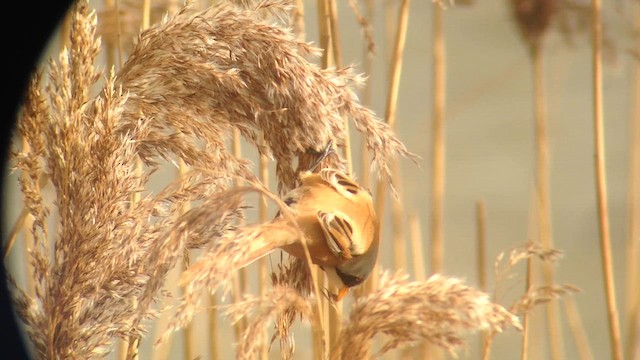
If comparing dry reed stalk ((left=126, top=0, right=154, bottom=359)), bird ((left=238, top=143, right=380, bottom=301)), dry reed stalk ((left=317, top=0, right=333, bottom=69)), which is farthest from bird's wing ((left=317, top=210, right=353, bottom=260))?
dry reed stalk ((left=317, top=0, right=333, bottom=69))

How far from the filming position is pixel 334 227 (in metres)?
0.62

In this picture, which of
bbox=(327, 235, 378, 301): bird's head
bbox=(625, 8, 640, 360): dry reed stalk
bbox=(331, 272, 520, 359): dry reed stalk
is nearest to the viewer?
bbox=(331, 272, 520, 359): dry reed stalk

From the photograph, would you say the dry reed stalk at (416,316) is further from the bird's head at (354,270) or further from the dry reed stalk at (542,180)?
the dry reed stalk at (542,180)

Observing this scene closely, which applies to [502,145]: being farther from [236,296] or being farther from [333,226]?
[333,226]

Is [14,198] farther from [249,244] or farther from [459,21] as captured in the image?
[459,21]

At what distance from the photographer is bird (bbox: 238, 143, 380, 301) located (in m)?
0.62

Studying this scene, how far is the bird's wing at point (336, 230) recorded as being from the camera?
62cm

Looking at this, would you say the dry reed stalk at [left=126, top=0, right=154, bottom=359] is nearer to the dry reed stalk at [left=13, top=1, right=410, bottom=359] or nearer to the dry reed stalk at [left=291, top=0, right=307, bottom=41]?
the dry reed stalk at [left=13, top=1, right=410, bottom=359]

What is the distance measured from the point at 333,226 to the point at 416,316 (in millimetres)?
110

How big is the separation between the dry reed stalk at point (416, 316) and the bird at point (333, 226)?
2.8 inches

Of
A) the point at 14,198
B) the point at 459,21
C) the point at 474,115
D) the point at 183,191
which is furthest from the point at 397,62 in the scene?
the point at 474,115

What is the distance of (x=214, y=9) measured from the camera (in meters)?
0.68

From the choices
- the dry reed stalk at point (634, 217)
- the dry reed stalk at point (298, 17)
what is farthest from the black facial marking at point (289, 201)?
the dry reed stalk at point (634, 217)

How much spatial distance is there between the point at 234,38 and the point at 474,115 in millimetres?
1298
